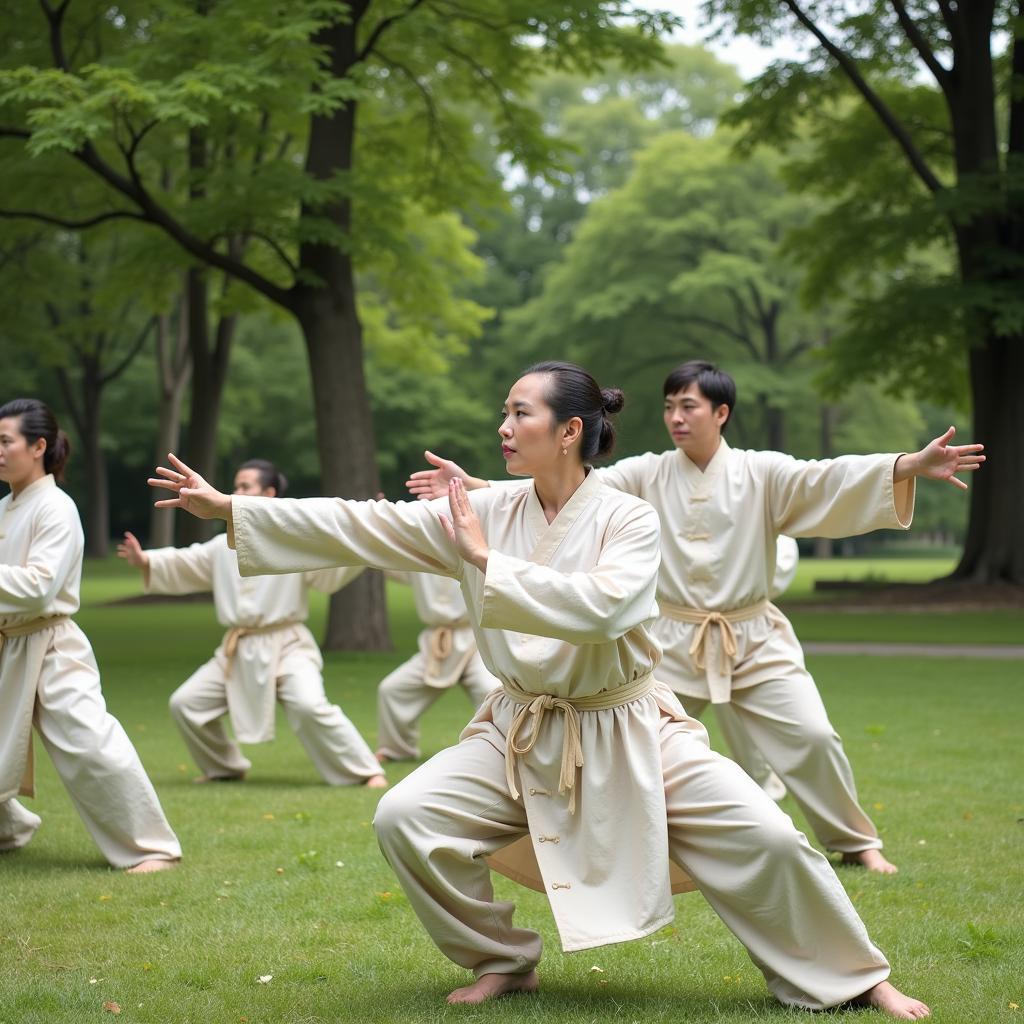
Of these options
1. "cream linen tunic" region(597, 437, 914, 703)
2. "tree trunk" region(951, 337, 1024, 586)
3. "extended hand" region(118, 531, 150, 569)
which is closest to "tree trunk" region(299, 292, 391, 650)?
"extended hand" region(118, 531, 150, 569)

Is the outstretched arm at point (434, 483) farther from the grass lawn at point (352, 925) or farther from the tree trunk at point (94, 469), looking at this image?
the tree trunk at point (94, 469)

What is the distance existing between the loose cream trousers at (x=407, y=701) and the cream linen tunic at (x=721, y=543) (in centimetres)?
325

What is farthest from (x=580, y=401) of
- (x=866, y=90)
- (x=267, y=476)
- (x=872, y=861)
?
(x=866, y=90)

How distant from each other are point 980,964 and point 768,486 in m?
2.23

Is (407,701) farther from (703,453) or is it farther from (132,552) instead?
(703,453)

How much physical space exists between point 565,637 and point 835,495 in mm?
1887

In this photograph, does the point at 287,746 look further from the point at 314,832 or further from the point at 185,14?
the point at 185,14

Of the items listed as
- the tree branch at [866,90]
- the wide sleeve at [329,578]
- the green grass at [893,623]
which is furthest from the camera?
the tree branch at [866,90]

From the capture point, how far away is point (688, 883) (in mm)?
4422

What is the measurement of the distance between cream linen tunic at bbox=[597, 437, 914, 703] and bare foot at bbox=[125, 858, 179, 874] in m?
2.42

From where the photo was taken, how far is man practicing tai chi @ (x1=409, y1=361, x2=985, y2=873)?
6.16m

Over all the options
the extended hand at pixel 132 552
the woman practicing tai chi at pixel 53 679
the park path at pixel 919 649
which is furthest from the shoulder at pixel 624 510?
the park path at pixel 919 649

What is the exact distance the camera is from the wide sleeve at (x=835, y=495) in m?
5.18

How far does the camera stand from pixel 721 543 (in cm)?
638
